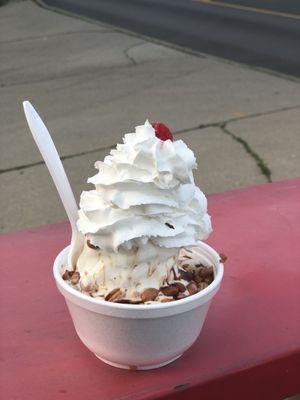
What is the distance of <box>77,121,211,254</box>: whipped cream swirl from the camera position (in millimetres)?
1250

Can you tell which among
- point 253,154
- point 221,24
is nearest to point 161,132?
point 253,154

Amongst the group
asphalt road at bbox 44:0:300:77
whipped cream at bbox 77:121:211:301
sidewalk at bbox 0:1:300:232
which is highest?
whipped cream at bbox 77:121:211:301

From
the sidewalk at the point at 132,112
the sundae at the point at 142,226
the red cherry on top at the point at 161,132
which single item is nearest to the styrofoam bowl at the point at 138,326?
the sundae at the point at 142,226

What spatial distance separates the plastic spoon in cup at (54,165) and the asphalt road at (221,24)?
6.34 metres

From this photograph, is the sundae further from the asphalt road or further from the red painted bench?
the asphalt road

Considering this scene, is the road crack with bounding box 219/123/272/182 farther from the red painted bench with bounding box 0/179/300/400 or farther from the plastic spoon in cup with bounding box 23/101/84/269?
the plastic spoon in cup with bounding box 23/101/84/269

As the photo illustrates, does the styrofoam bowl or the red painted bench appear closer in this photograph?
the styrofoam bowl

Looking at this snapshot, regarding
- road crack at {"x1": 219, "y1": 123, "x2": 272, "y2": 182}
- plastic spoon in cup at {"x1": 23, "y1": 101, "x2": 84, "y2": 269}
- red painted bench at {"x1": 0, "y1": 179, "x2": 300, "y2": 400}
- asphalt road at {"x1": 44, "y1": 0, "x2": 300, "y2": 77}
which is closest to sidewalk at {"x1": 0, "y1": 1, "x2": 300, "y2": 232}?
road crack at {"x1": 219, "y1": 123, "x2": 272, "y2": 182}

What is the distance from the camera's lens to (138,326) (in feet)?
3.86

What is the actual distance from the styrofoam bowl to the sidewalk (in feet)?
8.43

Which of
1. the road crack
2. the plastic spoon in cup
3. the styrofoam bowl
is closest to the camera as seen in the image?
the styrofoam bowl

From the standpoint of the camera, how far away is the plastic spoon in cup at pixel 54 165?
1.28 metres

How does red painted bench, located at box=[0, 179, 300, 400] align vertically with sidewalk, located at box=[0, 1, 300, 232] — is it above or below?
above

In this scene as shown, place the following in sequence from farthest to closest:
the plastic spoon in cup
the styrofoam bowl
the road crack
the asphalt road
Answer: the asphalt road, the road crack, the plastic spoon in cup, the styrofoam bowl
